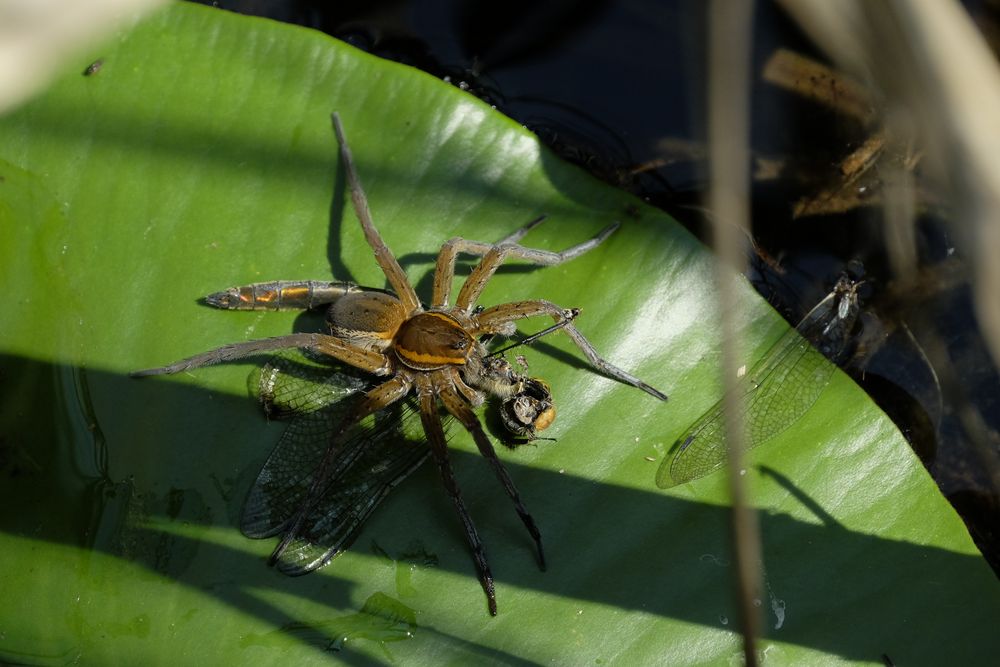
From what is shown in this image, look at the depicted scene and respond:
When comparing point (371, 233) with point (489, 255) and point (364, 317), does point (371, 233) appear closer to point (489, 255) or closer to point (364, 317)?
point (364, 317)

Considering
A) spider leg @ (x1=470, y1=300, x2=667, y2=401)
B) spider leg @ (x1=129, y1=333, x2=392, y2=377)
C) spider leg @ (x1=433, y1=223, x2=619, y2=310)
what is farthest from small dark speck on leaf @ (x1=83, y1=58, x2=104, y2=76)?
spider leg @ (x1=470, y1=300, x2=667, y2=401)

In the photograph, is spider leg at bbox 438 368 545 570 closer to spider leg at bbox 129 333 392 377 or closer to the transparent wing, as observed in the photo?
the transparent wing

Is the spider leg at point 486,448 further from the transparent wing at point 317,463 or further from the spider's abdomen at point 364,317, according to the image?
the spider's abdomen at point 364,317

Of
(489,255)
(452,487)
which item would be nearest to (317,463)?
(452,487)

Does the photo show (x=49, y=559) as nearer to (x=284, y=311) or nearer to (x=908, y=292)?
(x=284, y=311)

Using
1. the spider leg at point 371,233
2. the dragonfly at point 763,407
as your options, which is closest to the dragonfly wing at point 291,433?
the spider leg at point 371,233

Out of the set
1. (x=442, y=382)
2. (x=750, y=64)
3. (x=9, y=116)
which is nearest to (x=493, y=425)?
(x=442, y=382)
